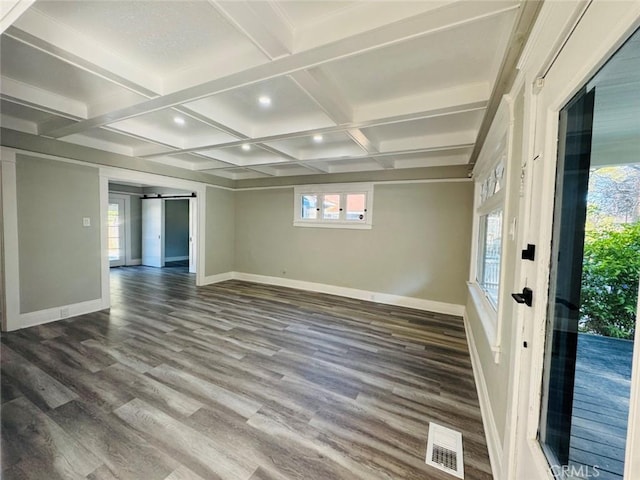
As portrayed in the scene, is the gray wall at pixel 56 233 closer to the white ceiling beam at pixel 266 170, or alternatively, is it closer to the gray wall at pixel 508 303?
the white ceiling beam at pixel 266 170

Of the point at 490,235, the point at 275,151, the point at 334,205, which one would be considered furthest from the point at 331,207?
the point at 490,235

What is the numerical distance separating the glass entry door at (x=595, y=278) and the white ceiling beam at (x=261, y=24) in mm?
1420

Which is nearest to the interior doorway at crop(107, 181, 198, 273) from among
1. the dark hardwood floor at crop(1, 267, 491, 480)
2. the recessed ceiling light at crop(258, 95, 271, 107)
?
the dark hardwood floor at crop(1, 267, 491, 480)

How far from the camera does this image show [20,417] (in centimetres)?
184

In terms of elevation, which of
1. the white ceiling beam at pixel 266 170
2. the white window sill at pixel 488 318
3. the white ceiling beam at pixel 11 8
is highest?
the white ceiling beam at pixel 266 170

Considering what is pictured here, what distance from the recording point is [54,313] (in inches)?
141

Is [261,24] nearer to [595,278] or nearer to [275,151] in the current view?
[595,278]

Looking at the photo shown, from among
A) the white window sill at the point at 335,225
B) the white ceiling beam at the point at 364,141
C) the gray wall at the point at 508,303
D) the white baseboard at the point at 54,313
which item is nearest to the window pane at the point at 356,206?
the white window sill at the point at 335,225

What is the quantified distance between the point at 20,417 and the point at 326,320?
296cm

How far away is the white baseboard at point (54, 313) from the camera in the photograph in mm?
3268

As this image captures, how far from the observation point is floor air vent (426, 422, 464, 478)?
1.55 metres

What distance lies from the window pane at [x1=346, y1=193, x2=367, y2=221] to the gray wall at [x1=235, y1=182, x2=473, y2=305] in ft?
0.76

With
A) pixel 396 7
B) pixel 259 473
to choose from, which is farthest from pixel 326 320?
pixel 396 7

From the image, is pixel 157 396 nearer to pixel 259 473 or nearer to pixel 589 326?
pixel 259 473
